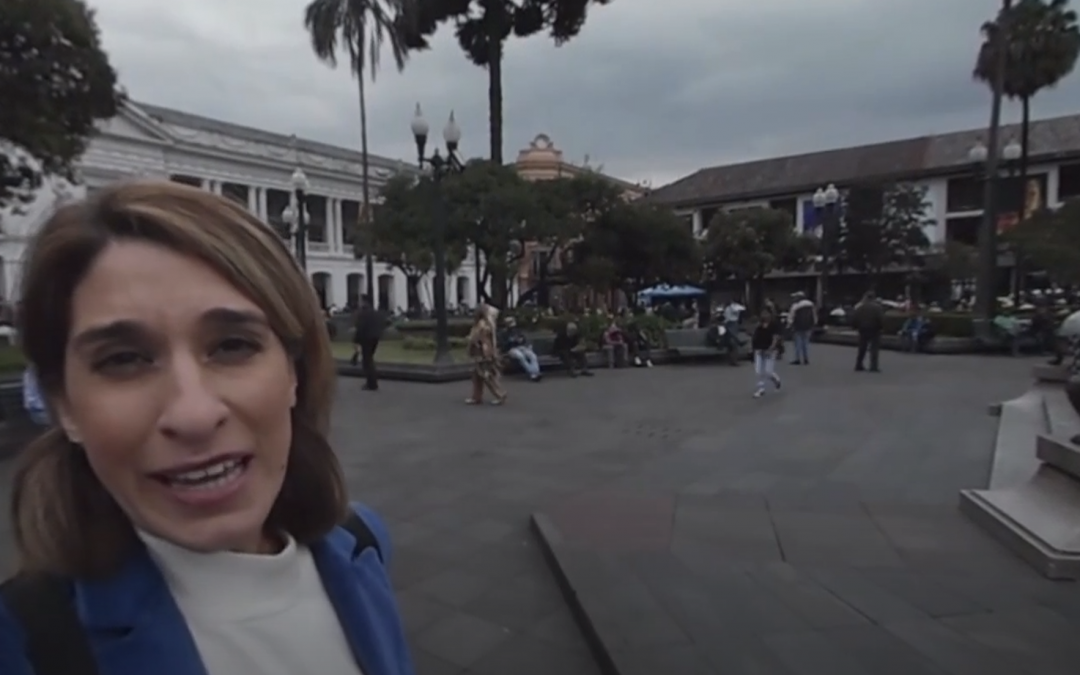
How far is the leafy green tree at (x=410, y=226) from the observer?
21000mm

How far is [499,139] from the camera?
2091 cm

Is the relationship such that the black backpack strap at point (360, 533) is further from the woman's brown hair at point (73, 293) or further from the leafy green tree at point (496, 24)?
the leafy green tree at point (496, 24)

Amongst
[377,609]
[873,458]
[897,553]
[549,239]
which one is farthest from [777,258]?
[377,609]

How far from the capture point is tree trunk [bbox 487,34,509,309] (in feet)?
67.1

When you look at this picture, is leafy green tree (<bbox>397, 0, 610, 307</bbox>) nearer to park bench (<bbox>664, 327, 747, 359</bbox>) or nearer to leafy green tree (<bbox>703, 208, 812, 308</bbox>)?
park bench (<bbox>664, 327, 747, 359</bbox>)

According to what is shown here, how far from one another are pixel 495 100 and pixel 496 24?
2.32 meters

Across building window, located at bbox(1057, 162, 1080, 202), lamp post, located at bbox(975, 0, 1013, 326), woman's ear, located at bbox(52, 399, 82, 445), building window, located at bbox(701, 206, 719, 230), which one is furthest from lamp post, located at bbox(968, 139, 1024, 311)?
building window, located at bbox(701, 206, 719, 230)

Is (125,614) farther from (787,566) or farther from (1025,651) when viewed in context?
(787,566)

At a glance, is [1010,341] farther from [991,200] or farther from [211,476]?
[211,476]

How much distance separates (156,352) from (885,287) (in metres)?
47.8

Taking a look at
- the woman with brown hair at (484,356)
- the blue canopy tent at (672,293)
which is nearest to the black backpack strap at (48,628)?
the woman with brown hair at (484,356)

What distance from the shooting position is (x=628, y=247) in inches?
949

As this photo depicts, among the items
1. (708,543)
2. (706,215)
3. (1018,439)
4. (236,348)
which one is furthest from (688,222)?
(236,348)

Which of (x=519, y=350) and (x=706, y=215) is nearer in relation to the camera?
(x=519, y=350)
